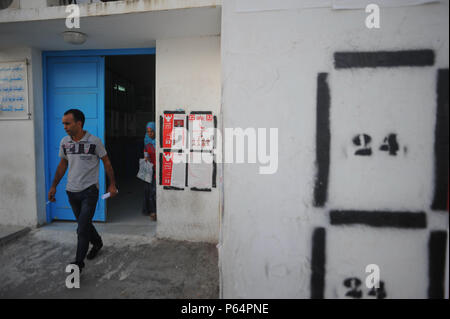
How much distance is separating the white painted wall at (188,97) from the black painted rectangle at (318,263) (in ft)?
6.86

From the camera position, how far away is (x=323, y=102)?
6.23 feet

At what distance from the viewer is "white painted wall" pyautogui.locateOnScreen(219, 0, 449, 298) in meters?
1.82

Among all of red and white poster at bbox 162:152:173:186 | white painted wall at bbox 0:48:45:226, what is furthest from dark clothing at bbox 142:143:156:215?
white painted wall at bbox 0:48:45:226

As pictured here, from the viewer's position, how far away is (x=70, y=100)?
4.48 meters

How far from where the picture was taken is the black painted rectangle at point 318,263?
193cm

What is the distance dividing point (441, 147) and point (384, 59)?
0.75 m

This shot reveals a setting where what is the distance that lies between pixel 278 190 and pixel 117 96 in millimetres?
7869

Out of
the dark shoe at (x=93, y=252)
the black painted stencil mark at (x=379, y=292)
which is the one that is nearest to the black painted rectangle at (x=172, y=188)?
the dark shoe at (x=93, y=252)

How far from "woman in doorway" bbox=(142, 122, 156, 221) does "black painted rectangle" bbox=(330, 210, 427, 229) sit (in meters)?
3.46

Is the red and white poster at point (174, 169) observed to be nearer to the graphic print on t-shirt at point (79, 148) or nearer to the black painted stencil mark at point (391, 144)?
the graphic print on t-shirt at point (79, 148)

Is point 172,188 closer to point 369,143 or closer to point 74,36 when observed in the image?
point 74,36

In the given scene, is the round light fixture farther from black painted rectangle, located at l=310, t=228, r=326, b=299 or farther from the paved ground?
black painted rectangle, located at l=310, t=228, r=326, b=299

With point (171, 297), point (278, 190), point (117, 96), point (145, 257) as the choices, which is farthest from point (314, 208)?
point (117, 96)

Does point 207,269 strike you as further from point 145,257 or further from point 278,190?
point 278,190
